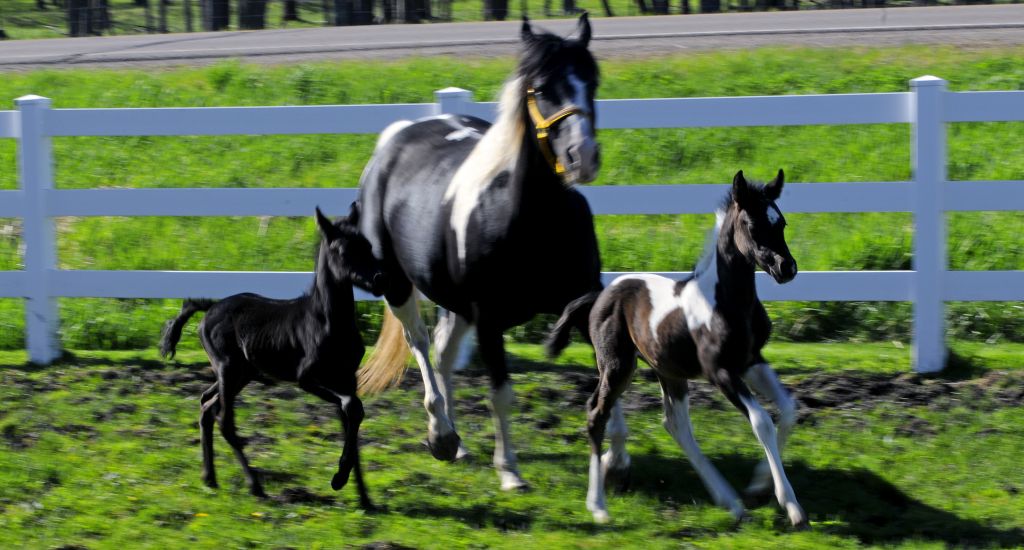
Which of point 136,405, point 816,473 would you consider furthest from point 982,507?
point 136,405

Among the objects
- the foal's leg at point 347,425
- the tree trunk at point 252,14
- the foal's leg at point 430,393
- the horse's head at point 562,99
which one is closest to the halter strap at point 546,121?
the horse's head at point 562,99

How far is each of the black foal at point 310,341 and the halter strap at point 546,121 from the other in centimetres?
85

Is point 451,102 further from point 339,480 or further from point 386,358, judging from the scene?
point 339,480

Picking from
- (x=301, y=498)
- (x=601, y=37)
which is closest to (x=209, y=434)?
(x=301, y=498)

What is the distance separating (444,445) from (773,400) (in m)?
1.65

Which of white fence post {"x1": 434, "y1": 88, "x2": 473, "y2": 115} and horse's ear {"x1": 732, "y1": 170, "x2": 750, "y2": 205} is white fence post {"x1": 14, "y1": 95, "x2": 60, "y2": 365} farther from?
horse's ear {"x1": 732, "y1": 170, "x2": 750, "y2": 205}

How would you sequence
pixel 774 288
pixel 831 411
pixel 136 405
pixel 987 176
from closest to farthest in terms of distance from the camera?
1. pixel 831 411
2. pixel 136 405
3. pixel 774 288
4. pixel 987 176

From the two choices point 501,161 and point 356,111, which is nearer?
point 501,161

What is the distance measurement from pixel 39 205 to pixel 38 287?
0.53 m

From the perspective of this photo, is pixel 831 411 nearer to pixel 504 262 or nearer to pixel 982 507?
pixel 982 507

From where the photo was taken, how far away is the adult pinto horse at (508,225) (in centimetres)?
521

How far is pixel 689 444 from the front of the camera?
17.2 feet

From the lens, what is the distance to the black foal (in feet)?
17.1

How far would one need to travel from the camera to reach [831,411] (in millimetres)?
6402
